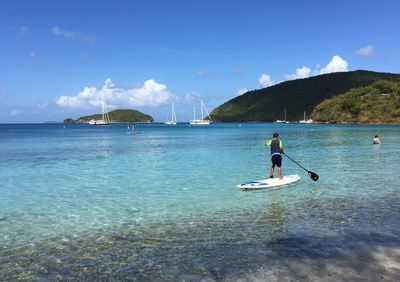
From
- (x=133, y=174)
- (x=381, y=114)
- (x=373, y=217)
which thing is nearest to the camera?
(x=373, y=217)

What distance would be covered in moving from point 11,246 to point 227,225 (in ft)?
23.7

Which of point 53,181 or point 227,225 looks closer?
point 227,225

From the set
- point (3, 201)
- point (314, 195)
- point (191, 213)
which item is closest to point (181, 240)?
point (191, 213)

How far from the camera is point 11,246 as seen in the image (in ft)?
41.7

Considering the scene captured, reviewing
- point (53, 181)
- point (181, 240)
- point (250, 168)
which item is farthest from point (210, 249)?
point (250, 168)

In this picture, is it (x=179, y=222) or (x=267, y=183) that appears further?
(x=267, y=183)

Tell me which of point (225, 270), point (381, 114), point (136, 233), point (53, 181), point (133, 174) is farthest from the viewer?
point (381, 114)

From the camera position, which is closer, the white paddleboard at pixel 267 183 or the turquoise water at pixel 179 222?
the turquoise water at pixel 179 222

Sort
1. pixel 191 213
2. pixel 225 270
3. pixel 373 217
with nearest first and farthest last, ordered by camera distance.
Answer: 1. pixel 225 270
2. pixel 373 217
3. pixel 191 213

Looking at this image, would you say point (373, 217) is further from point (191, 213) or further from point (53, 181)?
point (53, 181)

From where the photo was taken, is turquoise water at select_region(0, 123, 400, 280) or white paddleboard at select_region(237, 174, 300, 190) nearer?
turquoise water at select_region(0, 123, 400, 280)

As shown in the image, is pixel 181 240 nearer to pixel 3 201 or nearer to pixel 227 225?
pixel 227 225

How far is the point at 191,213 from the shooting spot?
16.8m

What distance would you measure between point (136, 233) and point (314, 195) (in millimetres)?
10251
